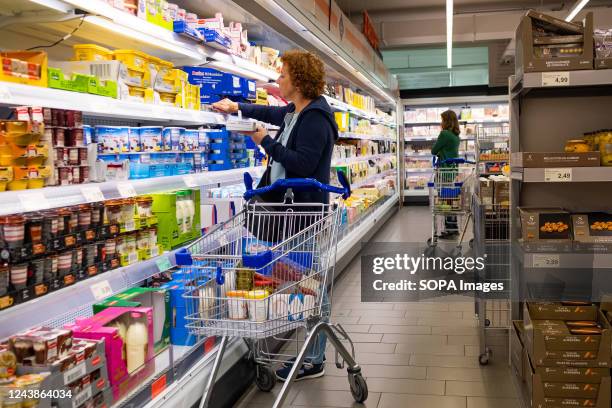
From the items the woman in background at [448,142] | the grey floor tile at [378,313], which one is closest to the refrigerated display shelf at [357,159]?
the woman in background at [448,142]

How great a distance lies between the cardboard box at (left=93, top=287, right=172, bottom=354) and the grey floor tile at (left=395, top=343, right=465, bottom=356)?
1852mm

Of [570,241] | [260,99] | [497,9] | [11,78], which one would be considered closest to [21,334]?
[11,78]

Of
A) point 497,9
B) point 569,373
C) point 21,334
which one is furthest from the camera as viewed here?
point 497,9

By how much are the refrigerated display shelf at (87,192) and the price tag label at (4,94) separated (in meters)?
0.30

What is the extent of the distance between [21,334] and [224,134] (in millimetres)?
2075

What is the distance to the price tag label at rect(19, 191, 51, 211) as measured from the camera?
202 centimetres

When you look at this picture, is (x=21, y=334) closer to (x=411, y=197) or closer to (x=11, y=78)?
(x=11, y=78)

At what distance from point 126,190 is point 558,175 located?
2.02 meters

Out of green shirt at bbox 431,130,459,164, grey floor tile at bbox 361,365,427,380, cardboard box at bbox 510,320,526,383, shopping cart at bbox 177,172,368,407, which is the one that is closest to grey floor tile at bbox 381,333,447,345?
grey floor tile at bbox 361,365,427,380

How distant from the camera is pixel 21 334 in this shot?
200 cm

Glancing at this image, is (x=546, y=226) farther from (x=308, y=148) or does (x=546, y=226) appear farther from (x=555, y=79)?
(x=308, y=148)

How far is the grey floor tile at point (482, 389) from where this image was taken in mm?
3447

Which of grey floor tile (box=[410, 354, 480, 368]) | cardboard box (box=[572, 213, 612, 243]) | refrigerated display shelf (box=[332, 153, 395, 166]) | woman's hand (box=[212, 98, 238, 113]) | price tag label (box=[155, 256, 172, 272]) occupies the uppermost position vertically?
woman's hand (box=[212, 98, 238, 113])

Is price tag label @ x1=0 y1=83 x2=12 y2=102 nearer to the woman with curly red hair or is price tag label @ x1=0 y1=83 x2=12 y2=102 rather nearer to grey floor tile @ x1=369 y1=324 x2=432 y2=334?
the woman with curly red hair
